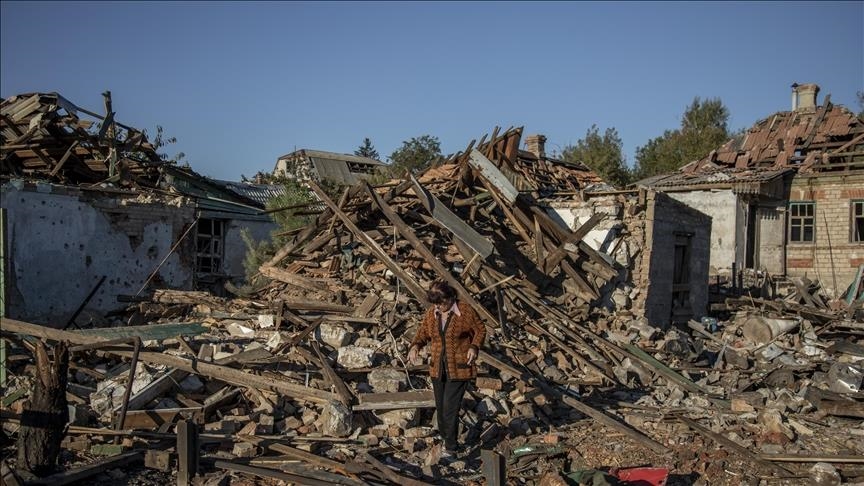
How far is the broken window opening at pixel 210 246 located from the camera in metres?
18.7

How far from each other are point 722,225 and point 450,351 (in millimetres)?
15583

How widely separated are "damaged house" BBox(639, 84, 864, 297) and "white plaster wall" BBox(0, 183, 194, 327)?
46.8 ft

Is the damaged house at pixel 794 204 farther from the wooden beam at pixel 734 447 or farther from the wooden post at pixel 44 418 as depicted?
the wooden post at pixel 44 418

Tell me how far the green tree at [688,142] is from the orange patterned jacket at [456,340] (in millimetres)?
29165

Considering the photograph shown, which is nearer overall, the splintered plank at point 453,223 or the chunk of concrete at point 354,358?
the chunk of concrete at point 354,358

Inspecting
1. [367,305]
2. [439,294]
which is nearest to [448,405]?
[439,294]

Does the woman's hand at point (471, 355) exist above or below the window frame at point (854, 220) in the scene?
below

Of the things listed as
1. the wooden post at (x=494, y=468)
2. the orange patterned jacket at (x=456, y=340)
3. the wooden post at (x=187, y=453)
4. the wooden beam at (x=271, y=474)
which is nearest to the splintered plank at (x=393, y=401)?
the orange patterned jacket at (x=456, y=340)

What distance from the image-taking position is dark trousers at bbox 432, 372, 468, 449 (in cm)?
712

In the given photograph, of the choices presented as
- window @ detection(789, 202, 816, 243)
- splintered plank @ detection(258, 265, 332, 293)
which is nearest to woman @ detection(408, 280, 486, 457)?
splintered plank @ detection(258, 265, 332, 293)

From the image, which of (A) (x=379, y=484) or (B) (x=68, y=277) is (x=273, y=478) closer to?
(A) (x=379, y=484)

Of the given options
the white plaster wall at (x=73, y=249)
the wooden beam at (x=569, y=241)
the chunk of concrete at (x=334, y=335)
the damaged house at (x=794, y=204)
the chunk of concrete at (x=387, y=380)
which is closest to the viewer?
the chunk of concrete at (x=387, y=380)

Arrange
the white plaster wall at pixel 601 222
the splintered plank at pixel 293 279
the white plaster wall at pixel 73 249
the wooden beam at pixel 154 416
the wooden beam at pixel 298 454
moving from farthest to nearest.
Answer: the white plaster wall at pixel 601 222, the white plaster wall at pixel 73 249, the splintered plank at pixel 293 279, the wooden beam at pixel 154 416, the wooden beam at pixel 298 454

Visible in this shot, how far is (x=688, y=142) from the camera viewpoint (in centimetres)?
3566
